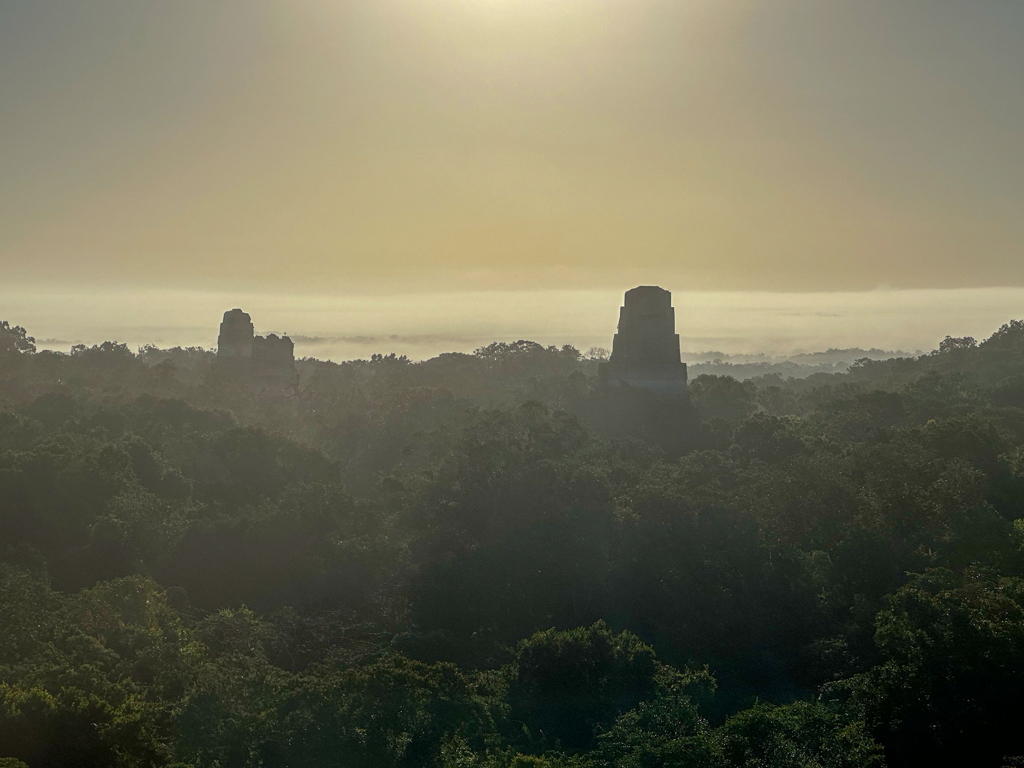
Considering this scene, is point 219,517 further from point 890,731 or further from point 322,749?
point 890,731

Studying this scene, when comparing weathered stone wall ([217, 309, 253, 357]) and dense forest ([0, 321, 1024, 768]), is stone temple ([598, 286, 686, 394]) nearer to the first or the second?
dense forest ([0, 321, 1024, 768])

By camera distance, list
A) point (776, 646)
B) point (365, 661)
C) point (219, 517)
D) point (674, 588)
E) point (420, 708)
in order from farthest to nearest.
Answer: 1. point (219, 517)
2. point (674, 588)
3. point (776, 646)
4. point (365, 661)
5. point (420, 708)

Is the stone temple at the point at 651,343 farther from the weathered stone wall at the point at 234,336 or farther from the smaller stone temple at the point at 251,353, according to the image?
the weathered stone wall at the point at 234,336

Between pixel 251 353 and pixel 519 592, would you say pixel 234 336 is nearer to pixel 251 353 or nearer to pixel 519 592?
pixel 251 353

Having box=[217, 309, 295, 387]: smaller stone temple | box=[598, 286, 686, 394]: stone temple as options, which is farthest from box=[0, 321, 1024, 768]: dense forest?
box=[217, 309, 295, 387]: smaller stone temple

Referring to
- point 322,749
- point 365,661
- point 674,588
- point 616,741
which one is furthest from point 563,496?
point 322,749
